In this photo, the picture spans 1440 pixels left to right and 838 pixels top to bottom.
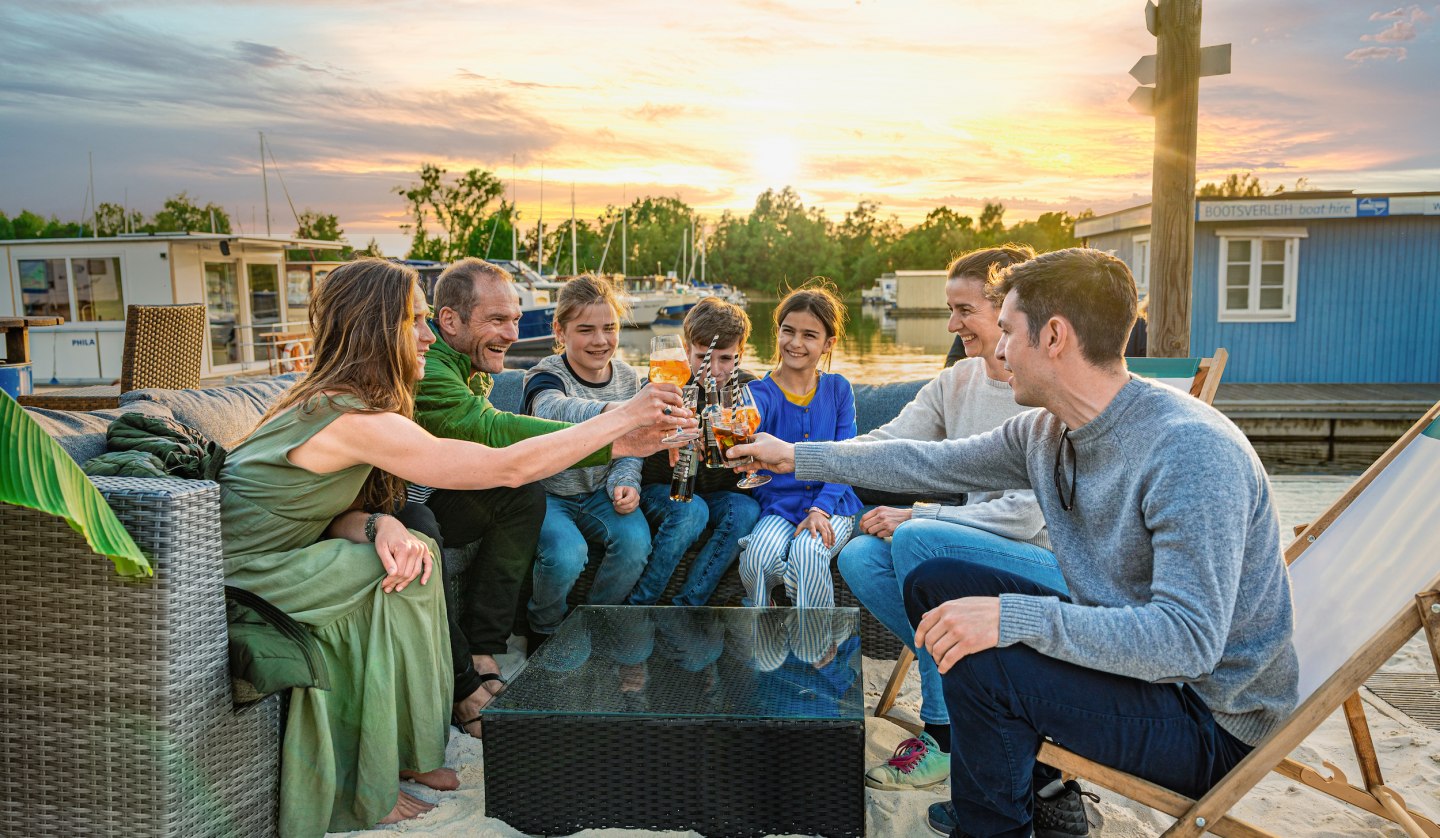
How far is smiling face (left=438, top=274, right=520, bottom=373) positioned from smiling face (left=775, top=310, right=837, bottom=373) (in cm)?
98

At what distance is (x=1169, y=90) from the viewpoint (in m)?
5.60

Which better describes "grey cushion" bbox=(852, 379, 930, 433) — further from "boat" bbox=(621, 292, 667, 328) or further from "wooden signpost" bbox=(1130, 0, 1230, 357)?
"boat" bbox=(621, 292, 667, 328)

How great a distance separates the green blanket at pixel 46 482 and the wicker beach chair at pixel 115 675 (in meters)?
0.29

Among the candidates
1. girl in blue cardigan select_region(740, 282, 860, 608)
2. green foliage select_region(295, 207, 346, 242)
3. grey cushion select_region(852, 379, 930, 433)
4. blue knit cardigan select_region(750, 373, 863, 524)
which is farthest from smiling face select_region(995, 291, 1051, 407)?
green foliage select_region(295, 207, 346, 242)

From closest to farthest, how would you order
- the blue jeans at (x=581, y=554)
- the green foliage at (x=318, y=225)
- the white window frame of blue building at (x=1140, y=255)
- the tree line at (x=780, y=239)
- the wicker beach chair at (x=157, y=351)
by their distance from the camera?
the blue jeans at (x=581, y=554) < the wicker beach chair at (x=157, y=351) < the white window frame of blue building at (x=1140, y=255) < the green foliage at (x=318, y=225) < the tree line at (x=780, y=239)

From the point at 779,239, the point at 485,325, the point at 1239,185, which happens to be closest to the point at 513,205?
the point at 779,239

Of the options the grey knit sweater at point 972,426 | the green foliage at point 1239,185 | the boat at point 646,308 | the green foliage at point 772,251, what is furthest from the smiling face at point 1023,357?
the green foliage at point 772,251

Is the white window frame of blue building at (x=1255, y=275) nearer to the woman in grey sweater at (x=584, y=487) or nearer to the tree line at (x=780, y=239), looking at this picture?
the woman in grey sweater at (x=584, y=487)

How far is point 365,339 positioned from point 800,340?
1.67 metres

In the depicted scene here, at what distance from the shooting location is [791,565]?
128 inches

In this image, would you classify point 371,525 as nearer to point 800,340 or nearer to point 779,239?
point 800,340

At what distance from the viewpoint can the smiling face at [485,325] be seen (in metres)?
3.29

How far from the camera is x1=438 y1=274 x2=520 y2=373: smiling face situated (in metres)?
3.29

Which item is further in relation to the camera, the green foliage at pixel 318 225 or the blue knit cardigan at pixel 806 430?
the green foliage at pixel 318 225
